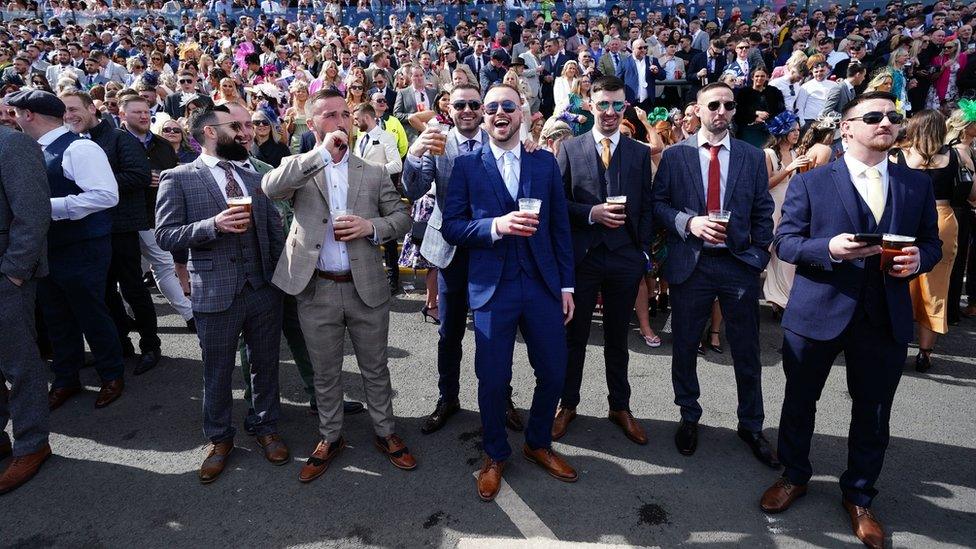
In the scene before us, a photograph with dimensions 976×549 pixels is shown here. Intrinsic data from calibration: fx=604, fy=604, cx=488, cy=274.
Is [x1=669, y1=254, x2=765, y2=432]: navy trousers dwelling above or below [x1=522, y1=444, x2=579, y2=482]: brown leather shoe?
above

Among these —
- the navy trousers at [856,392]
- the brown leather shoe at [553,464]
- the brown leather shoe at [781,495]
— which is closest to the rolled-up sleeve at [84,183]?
the brown leather shoe at [553,464]

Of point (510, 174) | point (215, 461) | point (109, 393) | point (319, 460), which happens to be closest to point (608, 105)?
point (510, 174)

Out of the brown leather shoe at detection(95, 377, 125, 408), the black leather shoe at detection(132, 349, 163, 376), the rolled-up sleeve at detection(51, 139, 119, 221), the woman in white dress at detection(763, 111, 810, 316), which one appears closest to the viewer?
the rolled-up sleeve at detection(51, 139, 119, 221)

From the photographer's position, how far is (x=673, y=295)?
397 cm

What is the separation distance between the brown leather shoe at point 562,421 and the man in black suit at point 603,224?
1.30 ft

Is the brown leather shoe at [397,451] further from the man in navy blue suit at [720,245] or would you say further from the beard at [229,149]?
the beard at [229,149]

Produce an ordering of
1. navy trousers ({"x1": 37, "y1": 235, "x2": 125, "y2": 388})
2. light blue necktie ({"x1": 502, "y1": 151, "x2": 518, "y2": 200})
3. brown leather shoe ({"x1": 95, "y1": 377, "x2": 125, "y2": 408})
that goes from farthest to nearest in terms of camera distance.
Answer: brown leather shoe ({"x1": 95, "y1": 377, "x2": 125, "y2": 408}), navy trousers ({"x1": 37, "y1": 235, "x2": 125, "y2": 388}), light blue necktie ({"x1": 502, "y1": 151, "x2": 518, "y2": 200})

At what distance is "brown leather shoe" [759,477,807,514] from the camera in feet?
10.8

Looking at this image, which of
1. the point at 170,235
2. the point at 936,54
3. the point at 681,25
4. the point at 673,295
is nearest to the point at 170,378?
the point at 170,235

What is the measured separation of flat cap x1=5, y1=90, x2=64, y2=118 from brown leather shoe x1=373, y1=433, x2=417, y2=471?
10.3ft

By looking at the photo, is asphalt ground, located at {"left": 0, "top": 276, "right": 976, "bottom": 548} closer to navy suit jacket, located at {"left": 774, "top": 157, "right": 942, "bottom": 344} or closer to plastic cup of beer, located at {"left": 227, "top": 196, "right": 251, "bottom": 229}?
navy suit jacket, located at {"left": 774, "top": 157, "right": 942, "bottom": 344}

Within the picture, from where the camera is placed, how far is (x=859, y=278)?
305cm

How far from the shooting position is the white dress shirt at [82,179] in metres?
4.16

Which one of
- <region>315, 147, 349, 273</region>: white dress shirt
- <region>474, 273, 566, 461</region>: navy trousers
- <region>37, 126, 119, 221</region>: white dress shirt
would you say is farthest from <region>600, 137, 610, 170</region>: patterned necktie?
<region>37, 126, 119, 221</region>: white dress shirt
